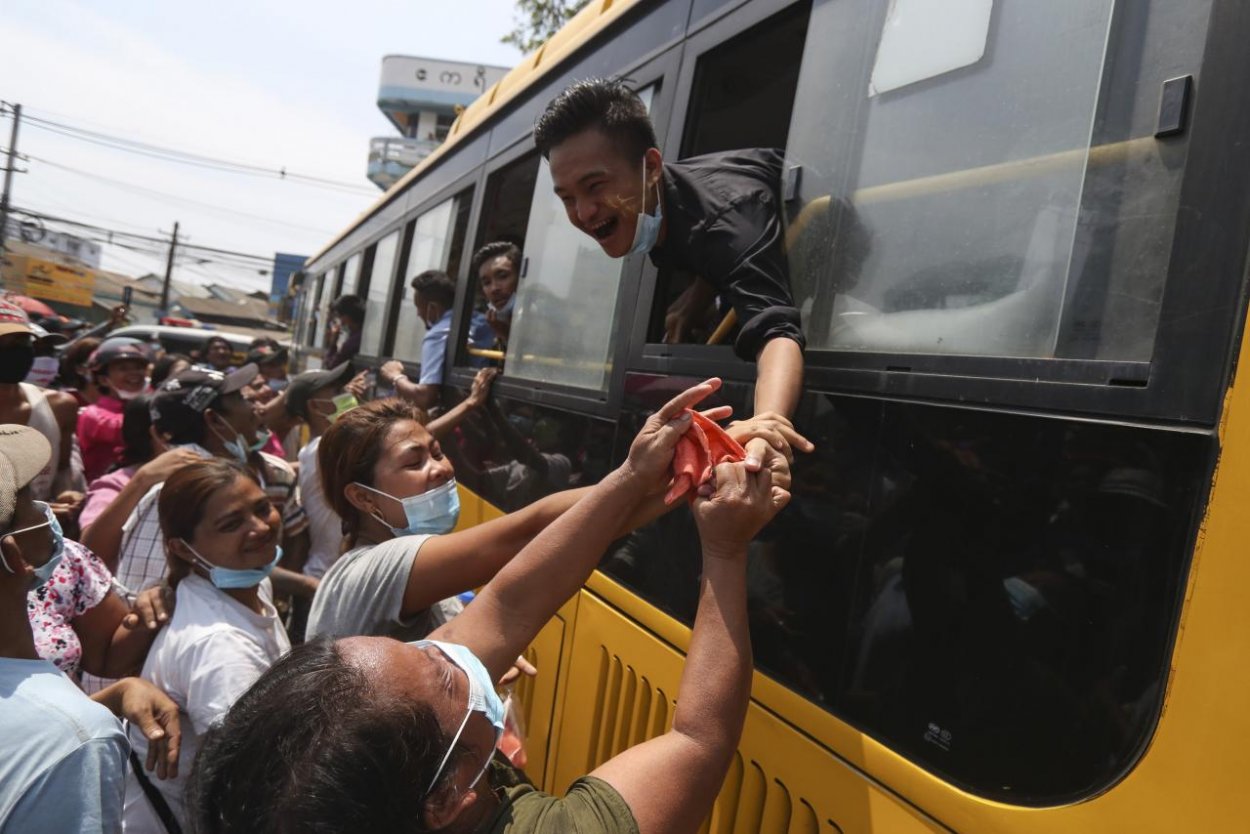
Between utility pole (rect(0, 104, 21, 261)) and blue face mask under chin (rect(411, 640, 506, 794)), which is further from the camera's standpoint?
utility pole (rect(0, 104, 21, 261))

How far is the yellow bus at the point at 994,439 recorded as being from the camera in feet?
3.84

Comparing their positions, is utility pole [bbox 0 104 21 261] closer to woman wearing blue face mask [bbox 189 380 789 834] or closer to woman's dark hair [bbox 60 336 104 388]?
woman's dark hair [bbox 60 336 104 388]

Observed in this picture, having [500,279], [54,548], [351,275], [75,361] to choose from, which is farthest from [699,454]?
[351,275]

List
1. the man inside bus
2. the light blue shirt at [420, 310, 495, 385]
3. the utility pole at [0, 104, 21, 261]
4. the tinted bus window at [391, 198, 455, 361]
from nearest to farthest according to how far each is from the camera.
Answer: the man inside bus
the light blue shirt at [420, 310, 495, 385]
the tinted bus window at [391, 198, 455, 361]
the utility pole at [0, 104, 21, 261]

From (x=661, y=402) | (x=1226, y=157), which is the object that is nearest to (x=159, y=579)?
(x=661, y=402)

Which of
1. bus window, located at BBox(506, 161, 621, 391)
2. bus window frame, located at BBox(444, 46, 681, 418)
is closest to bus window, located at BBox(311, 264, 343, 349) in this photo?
bus window, located at BBox(506, 161, 621, 391)

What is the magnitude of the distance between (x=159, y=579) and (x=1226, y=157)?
10.1 feet

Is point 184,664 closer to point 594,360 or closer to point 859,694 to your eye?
point 594,360

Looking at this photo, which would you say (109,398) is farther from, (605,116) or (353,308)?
(605,116)

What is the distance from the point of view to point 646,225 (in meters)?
2.19

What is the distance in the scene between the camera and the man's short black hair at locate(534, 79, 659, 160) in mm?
2201

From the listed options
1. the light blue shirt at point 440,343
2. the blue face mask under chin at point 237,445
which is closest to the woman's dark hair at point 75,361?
the blue face mask under chin at point 237,445

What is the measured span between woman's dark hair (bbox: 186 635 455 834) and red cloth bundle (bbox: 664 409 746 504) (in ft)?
1.76

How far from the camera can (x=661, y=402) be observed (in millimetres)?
2359
